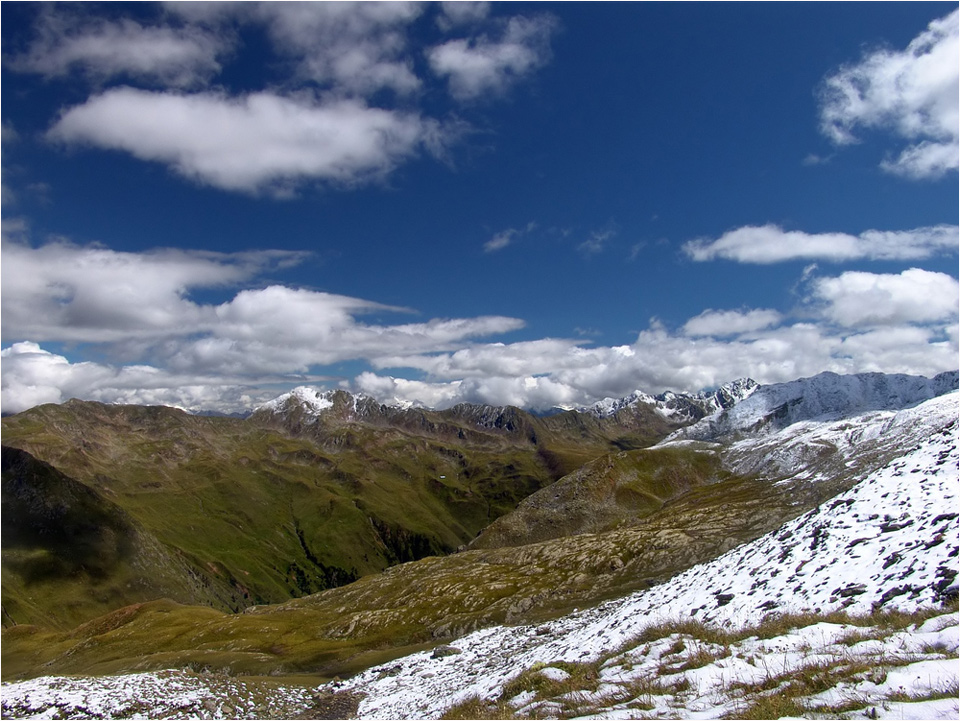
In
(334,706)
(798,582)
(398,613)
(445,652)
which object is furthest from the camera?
(398,613)

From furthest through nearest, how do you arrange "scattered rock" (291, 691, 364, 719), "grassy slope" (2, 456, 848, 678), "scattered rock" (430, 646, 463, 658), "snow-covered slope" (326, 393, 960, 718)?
"grassy slope" (2, 456, 848, 678) → "scattered rock" (430, 646, 463, 658) → "scattered rock" (291, 691, 364, 719) → "snow-covered slope" (326, 393, 960, 718)

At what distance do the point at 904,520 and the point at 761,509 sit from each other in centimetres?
12134

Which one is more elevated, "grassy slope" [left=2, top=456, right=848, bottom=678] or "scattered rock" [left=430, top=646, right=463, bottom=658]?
"scattered rock" [left=430, top=646, right=463, bottom=658]

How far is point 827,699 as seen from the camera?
31.5ft

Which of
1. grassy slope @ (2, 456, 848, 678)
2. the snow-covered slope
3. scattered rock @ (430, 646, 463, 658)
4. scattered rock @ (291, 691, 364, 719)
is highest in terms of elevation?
the snow-covered slope

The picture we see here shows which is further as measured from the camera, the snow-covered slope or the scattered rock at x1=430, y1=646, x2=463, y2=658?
the scattered rock at x1=430, y1=646, x2=463, y2=658

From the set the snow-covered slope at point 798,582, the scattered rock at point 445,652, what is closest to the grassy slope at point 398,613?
the scattered rock at point 445,652

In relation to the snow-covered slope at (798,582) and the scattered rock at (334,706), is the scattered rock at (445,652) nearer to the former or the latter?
the snow-covered slope at (798,582)

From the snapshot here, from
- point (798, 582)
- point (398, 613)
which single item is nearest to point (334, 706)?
point (798, 582)

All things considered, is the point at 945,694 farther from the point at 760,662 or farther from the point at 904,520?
the point at 904,520

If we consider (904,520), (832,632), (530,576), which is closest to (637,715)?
(832,632)

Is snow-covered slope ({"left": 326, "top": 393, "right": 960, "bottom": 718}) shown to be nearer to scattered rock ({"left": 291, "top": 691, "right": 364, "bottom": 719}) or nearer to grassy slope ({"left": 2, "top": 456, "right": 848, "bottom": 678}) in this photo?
scattered rock ({"left": 291, "top": 691, "right": 364, "bottom": 719})

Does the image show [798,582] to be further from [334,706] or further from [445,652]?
[334,706]

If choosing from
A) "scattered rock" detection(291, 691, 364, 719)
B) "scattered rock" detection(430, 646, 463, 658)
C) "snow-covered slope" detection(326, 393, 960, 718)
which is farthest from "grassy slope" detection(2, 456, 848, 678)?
"snow-covered slope" detection(326, 393, 960, 718)
